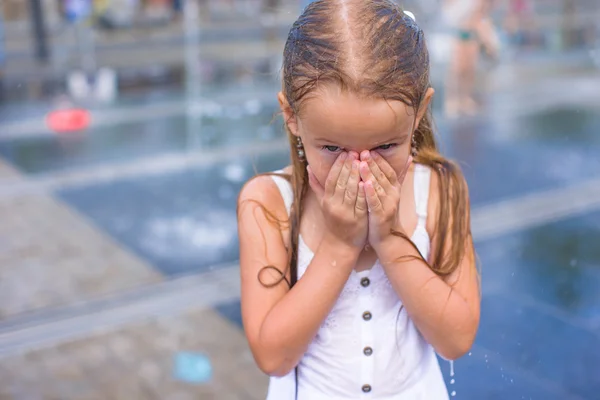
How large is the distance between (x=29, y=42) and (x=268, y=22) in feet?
17.4

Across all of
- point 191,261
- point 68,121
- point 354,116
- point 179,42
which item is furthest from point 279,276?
point 179,42

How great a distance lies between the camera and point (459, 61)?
801 cm

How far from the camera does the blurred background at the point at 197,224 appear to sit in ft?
10.1

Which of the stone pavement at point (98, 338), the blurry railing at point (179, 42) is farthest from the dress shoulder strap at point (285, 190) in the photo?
the blurry railing at point (179, 42)

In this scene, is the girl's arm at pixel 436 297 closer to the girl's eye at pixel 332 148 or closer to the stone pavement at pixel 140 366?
the girl's eye at pixel 332 148

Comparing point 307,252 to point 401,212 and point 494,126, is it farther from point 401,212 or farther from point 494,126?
point 494,126

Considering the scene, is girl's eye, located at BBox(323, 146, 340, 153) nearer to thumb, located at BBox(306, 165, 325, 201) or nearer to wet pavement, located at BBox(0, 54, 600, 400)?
thumb, located at BBox(306, 165, 325, 201)

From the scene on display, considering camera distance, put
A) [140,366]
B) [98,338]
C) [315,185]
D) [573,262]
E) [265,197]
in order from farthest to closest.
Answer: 1. [573,262]
2. [98,338]
3. [140,366]
4. [265,197]
5. [315,185]

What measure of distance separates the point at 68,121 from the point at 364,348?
687 centimetres

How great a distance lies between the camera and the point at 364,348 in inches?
55.2

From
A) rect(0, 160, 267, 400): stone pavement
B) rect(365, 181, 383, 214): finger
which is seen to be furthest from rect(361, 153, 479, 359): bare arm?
rect(0, 160, 267, 400): stone pavement

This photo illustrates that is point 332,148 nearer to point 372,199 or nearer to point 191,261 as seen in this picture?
point 372,199

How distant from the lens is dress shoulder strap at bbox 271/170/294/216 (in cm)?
147

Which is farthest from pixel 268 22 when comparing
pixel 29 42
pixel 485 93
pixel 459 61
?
pixel 459 61
